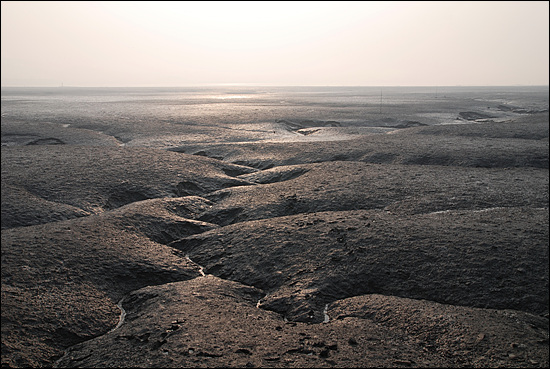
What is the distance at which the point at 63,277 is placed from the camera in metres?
4.57

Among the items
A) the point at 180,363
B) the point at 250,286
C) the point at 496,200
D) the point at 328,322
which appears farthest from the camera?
the point at 496,200

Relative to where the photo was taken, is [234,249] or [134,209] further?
[134,209]

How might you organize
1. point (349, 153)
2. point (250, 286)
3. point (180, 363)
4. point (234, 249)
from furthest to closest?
point (349, 153), point (234, 249), point (250, 286), point (180, 363)

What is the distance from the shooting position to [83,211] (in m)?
6.83

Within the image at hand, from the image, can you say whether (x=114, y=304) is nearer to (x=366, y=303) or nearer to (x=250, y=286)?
(x=250, y=286)

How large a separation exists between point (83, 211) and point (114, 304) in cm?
274

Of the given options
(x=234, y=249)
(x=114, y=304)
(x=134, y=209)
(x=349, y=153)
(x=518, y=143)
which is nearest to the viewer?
(x=114, y=304)

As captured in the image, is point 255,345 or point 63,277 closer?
point 255,345

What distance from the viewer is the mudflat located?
3596 millimetres

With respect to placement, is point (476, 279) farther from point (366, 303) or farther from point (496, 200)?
A: point (496, 200)

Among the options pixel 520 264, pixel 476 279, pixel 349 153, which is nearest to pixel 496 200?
pixel 520 264

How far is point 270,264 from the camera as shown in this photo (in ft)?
17.4

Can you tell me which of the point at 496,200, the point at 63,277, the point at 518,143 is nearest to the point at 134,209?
the point at 63,277

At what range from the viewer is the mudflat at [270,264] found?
360 cm
